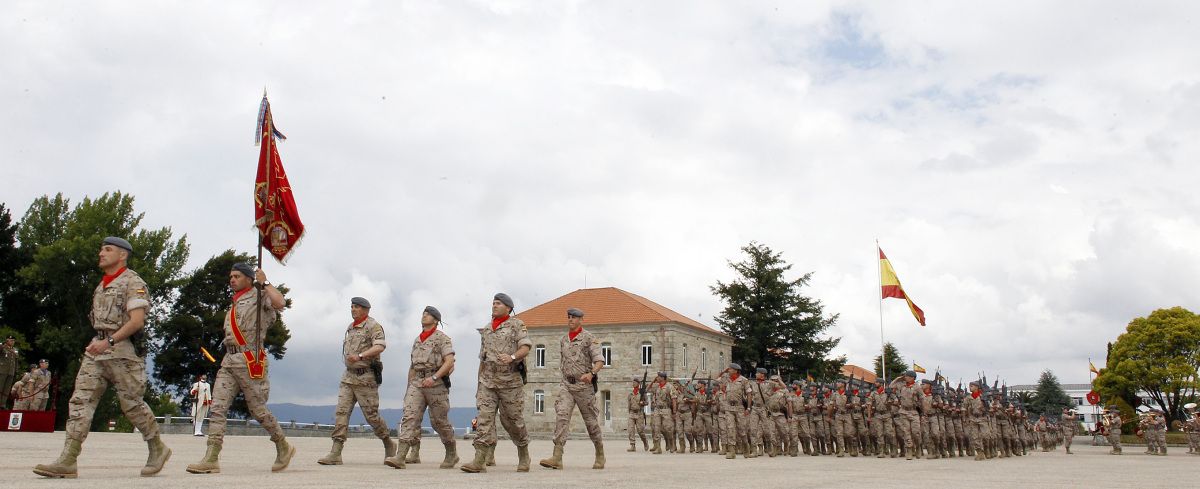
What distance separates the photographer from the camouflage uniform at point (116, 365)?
8.12 meters

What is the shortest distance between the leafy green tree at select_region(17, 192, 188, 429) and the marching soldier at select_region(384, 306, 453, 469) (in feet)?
111

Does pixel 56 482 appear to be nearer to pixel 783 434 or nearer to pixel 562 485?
pixel 562 485

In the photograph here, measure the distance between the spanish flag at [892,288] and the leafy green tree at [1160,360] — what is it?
26.4m

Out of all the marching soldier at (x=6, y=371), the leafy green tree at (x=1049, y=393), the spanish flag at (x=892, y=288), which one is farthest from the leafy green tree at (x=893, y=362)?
the marching soldier at (x=6, y=371)

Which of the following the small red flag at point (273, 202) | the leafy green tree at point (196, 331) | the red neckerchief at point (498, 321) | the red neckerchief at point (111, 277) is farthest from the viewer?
the leafy green tree at point (196, 331)

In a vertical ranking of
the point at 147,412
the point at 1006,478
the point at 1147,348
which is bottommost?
the point at 1006,478

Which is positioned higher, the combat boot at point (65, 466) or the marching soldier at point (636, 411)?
the marching soldier at point (636, 411)

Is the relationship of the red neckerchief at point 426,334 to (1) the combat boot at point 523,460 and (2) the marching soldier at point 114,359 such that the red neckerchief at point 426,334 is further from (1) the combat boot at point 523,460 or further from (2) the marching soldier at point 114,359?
(2) the marching soldier at point 114,359

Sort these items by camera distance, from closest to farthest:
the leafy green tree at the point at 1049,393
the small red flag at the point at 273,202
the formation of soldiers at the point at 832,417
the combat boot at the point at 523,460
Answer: the small red flag at the point at 273,202
the combat boot at the point at 523,460
the formation of soldiers at the point at 832,417
the leafy green tree at the point at 1049,393

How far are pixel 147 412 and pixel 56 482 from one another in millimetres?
1138

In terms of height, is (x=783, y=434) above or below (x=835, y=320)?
below

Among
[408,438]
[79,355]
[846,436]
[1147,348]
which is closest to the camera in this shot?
[408,438]

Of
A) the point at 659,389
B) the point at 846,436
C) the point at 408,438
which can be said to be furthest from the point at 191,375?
the point at 408,438

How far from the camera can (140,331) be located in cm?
844
